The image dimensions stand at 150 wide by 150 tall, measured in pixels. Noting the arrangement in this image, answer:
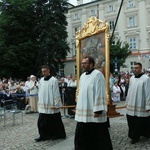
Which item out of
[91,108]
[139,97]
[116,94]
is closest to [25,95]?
[116,94]

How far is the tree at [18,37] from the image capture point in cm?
3106

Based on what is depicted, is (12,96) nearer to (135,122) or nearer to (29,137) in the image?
(29,137)

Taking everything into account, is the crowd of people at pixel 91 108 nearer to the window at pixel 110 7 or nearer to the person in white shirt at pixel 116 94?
the person in white shirt at pixel 116 94

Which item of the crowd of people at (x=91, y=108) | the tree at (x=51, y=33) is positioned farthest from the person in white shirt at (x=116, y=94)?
the tree at (x=51, y=33)

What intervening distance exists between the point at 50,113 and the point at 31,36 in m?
27.5

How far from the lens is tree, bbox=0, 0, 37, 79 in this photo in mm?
31062

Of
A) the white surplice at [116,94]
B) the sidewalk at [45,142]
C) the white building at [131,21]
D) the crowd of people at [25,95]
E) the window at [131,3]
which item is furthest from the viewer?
the window at [131,3]

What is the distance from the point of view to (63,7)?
32156 mm

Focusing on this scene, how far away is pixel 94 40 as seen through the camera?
8273mm

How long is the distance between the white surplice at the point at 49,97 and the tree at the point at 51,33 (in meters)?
23.5

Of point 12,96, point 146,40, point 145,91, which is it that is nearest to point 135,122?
point 145,91

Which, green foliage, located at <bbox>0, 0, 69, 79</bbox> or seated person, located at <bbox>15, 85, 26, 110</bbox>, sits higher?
green foliage, located at <bbox>0, 0, 69, 79</bbox>

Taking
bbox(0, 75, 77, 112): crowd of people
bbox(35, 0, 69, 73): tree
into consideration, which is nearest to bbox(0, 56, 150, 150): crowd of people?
bbox(0, 75, 77, 112): crowd of people

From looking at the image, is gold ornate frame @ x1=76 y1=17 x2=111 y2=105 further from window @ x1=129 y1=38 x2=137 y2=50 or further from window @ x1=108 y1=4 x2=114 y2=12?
window @ x1=108 y1=4 x2=114 y2=12
